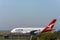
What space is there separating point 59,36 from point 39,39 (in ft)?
12.9

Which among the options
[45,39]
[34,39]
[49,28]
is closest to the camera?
[45,39]

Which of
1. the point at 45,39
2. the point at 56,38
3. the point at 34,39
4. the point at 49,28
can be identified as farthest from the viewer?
the point at 49,28

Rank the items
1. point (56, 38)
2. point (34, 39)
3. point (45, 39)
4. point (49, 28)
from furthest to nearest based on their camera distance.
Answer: point (49, 28) < point (34, 39) < point (45, 39) < point (56, 38)

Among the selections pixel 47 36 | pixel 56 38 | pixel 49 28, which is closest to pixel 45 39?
pixel 47 36

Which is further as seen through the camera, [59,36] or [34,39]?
[34,39]

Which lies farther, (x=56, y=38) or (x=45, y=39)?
(x=45, y=39)

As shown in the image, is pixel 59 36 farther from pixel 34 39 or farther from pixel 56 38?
pixel 34 39

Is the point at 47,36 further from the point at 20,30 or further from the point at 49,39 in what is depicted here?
the point at 20,30

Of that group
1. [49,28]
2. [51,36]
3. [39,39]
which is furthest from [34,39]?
[49,28]

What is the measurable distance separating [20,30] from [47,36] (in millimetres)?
48408

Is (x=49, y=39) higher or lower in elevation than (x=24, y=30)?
lower

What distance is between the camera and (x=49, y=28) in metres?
70.4

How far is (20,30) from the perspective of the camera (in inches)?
2906

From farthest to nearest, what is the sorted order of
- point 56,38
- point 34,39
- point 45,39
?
1. point 34,39
2. point 45,39
3. point 56,38
